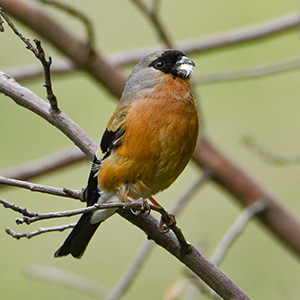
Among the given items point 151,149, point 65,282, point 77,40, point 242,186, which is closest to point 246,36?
Result: point 242,186

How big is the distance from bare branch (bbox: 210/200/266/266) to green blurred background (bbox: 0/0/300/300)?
129 centimetres

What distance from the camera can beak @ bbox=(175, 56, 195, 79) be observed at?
340cm

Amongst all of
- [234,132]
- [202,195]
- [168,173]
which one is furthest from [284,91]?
[168,173]

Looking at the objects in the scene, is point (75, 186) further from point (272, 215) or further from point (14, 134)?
point (272, 215)

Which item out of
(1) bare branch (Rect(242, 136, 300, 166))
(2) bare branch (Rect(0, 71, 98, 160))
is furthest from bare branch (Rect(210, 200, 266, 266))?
(2) bare branch (Rect(0, 71, 98, 160))

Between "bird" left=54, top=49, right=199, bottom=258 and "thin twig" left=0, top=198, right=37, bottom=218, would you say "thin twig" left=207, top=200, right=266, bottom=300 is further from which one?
"thin twig" left=0, top=198, right=37, bottom=218

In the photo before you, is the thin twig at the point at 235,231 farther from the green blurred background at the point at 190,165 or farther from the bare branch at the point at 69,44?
the green blurred background at the point at 190,165

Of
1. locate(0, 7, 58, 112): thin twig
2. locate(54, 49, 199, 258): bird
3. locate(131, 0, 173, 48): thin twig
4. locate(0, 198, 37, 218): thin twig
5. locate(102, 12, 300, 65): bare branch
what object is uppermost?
locate(102, 12, 300, 65): bare branch

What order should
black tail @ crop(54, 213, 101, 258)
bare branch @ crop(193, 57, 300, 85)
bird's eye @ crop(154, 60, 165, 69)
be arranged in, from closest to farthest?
black tail @ crop(54, 213, 101, 258), bird's eye @ crop(154, 60, 165, 69), bare branch @ crop(193, 57, 300, 85)

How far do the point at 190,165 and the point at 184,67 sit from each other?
8.85ft

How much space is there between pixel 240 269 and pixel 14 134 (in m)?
2.53

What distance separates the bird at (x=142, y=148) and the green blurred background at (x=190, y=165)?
2.43m

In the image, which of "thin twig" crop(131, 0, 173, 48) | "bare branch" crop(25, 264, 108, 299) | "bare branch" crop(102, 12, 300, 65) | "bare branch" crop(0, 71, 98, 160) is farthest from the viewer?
"bare branch" crop(102, 12, 300, 65)

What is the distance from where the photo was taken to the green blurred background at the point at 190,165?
595 centimetres
